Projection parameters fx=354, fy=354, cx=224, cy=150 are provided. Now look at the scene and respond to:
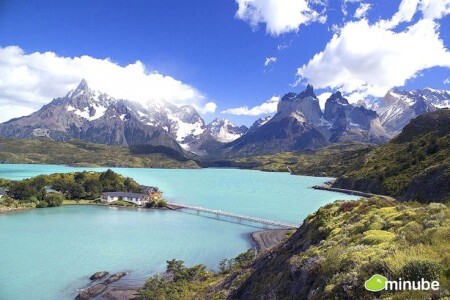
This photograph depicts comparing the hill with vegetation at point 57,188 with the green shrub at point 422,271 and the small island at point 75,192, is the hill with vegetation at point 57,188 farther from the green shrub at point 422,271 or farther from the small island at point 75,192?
the green shrub at point 422,271

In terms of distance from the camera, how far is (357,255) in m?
14.2

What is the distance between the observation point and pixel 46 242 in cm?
7194

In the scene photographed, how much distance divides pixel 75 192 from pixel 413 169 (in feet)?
402

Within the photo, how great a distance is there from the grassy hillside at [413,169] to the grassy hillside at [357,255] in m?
47.6

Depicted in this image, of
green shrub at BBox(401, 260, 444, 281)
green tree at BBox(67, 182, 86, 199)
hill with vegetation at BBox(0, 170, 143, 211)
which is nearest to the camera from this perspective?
green shrub at BBox(401, 260, 444, 281)

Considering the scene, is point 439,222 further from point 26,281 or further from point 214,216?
point 214,216

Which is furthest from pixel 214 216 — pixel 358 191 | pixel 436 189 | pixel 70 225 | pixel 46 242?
pixel 358 191

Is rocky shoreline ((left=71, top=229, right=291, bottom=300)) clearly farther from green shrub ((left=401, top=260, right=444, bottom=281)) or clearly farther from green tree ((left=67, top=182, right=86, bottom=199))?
green tree ((left=67, top=182, right=86, bottom=199))

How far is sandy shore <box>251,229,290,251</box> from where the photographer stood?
234 ft

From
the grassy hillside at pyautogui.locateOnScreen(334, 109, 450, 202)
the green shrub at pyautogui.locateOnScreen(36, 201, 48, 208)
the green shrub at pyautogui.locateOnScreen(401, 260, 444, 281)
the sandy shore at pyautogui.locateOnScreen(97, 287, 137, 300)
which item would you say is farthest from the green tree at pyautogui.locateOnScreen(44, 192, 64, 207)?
the green shrub at pyautogui.locateOnScreen(401, 260, 444, 281)

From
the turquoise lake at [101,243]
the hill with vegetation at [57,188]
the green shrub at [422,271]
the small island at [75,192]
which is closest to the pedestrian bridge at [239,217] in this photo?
the turquoise lake at [101,243]

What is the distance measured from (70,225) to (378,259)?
89788mm

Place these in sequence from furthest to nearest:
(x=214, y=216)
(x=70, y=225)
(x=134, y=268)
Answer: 1. (x=214, y=216)
2. (x=70, y=225)
3. (x=134, y=268)

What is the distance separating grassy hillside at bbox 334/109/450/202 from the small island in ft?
265
